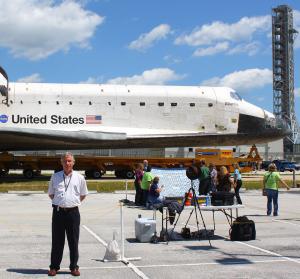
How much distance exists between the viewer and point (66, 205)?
638 centimetres

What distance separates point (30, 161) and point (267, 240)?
20.8 m

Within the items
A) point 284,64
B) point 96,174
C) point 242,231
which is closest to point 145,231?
point 242,231

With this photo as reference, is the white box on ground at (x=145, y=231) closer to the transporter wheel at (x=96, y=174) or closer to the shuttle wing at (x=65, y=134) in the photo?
the shuttle wing at (x=65, y=134)

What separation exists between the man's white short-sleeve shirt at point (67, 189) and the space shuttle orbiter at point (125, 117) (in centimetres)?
1768

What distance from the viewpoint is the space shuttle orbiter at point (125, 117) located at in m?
24.7

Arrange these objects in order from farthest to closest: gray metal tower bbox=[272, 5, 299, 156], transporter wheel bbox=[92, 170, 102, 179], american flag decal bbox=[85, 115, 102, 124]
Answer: gray metal tower bbox=[272, 5, 299, 156], transporter wheel bbox=[92, 170, 102, 179], american flag decal bbox=[85, 115, 102, 124]

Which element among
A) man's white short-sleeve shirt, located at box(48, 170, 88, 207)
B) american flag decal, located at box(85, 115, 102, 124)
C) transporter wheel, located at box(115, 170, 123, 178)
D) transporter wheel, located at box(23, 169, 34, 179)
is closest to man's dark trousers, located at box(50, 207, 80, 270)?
man's white short-sleeve shirt, located at box(48, 170, 88, 207)

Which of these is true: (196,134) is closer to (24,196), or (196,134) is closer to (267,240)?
(24,196)

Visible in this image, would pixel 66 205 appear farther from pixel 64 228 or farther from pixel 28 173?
pixel 28 173

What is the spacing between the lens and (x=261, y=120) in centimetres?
2706

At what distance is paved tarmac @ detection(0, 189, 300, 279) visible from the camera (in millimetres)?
6281

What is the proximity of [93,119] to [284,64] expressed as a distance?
82.7 m

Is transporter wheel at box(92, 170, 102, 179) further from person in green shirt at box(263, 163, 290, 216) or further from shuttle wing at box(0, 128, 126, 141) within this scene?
person in green shirt at box(263, 163, 290, 216)

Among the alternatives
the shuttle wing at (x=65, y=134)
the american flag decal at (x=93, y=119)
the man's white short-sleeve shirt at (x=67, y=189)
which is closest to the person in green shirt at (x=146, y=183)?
the man's white short-sleeve shirt at (x=67, y=189)
